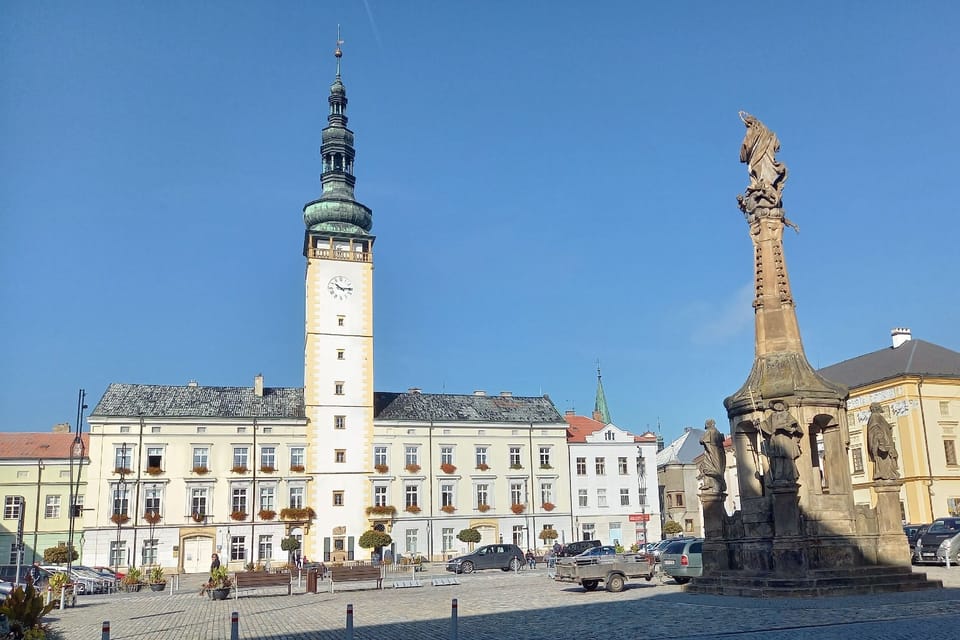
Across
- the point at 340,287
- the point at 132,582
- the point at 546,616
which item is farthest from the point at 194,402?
the point at 546,616

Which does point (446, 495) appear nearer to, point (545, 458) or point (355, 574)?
point (545, 458)

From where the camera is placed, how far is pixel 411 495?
60.9m

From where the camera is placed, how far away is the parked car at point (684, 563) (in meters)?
27.5

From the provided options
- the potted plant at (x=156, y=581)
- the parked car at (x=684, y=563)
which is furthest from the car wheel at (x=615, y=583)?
the potted plant at (x=156, y=581)

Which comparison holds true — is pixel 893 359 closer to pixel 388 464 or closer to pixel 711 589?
pixel 388 464

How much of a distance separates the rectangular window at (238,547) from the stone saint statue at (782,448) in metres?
43.7

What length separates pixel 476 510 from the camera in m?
62.0

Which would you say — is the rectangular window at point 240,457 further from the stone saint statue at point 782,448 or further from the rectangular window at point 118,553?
the stone saint statue at point 782,448

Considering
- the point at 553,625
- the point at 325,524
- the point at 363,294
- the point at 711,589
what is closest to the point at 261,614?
the point at 553,625

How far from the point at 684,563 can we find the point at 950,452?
33472 mm

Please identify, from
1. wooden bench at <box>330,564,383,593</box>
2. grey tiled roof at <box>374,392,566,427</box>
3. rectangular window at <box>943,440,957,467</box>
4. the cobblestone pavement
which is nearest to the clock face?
grey tiled roof at <box>374,392,566,427</box>

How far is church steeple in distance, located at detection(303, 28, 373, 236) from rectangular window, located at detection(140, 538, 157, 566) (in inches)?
959

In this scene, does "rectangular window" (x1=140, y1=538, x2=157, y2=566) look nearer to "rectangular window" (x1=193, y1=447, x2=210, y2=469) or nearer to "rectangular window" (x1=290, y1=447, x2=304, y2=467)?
"rectangular window" (x1=193, y1=447, x2=210, y2=469)

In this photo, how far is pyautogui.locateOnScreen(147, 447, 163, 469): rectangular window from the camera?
56.6 meters
